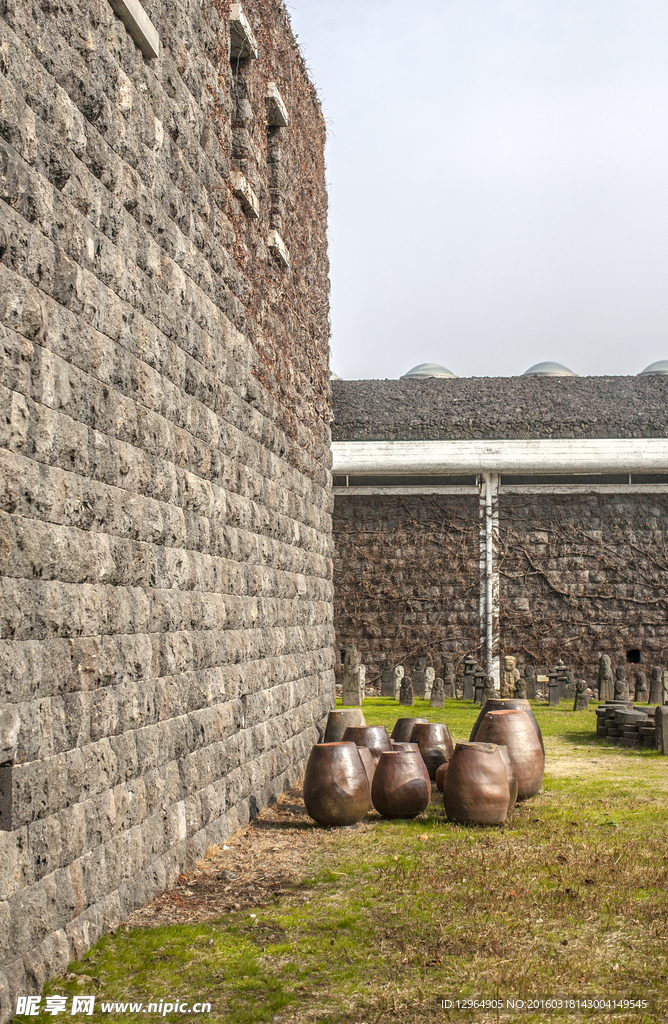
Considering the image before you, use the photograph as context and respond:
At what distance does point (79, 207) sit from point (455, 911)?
404cm

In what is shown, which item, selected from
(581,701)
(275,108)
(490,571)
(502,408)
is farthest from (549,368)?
(275,108)

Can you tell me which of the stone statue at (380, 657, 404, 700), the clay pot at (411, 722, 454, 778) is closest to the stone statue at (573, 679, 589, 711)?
the stone statue at (380, 657, 404, 700)

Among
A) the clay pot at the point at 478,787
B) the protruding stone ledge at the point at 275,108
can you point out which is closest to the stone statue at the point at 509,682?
the clay pot at the point at 478,787

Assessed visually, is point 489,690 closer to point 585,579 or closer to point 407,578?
point 407,578

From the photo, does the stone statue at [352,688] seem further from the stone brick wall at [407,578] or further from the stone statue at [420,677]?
the stone brick wall at [407,578]

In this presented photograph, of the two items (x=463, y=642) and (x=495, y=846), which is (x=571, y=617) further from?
(x=495, y=846)

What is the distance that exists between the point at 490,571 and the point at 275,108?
1155 cm

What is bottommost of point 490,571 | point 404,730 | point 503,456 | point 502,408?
point 404,730

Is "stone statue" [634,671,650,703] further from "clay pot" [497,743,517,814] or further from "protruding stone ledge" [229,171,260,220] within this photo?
"protruding stone ledge" [229,171,260,220]

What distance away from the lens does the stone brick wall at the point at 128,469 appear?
12.0 feet

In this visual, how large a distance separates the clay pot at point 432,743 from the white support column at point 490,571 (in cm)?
953

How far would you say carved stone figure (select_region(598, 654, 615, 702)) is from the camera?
16391mm

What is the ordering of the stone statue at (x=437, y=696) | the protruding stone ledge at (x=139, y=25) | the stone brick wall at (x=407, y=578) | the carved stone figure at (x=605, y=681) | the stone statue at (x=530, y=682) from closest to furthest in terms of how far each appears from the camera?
the protruding stone ledge at (x=139, y=25) → the stone statue at (x=437, y=696) → the carved stone figure at (x=605, y=681) → the stone statue at (x=530, y=682) → the stone brick wall at (x=407, y=578)

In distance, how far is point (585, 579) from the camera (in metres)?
18.3
